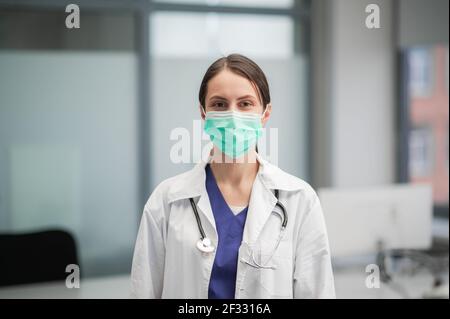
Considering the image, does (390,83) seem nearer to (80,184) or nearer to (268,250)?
(268,250)

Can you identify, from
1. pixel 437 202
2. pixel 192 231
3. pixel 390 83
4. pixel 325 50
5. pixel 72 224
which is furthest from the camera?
pixel 437 202

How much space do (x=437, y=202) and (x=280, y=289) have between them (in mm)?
1937

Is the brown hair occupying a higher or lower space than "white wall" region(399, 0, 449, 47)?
lower

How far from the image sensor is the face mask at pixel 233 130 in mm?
1017

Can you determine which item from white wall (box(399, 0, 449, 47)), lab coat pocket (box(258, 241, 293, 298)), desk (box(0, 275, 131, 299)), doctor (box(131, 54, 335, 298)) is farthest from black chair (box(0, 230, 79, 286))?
white wall (box(399, 0, 449, 47))

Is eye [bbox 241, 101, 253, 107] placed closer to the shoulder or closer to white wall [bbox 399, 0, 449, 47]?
the shoulder

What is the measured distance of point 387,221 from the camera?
6.74ft

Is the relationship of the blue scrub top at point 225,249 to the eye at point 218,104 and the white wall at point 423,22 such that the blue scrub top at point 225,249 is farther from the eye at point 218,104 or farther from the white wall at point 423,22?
the white wall at point 423,22

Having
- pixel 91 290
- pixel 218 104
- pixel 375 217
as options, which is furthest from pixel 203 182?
pixel 375 217

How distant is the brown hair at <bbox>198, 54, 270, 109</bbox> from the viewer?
39.8 inches

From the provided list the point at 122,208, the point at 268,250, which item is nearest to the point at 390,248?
the point at 122,208

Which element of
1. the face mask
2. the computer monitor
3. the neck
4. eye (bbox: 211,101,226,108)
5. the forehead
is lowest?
the computer monitor

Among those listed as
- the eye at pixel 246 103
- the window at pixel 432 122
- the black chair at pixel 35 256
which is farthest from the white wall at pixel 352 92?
the black chair at pixel 35 256

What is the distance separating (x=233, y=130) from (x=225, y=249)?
23cm
